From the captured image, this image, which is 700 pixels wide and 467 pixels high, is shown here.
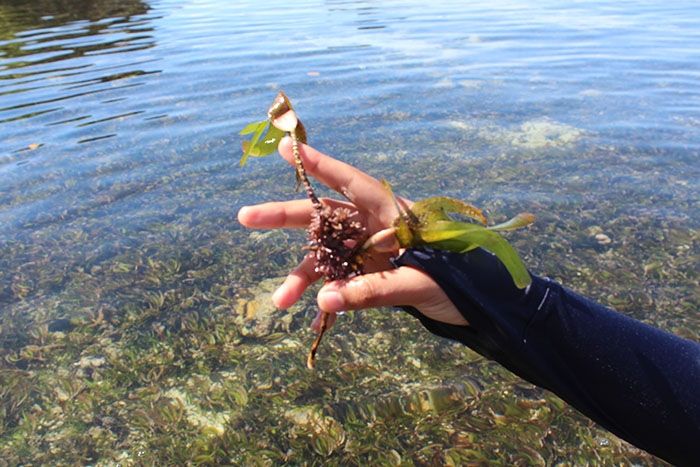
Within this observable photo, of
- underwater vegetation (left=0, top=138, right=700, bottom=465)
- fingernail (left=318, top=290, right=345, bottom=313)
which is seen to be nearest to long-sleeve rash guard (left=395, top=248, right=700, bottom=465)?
fingernail (left=318, top=290, right=345, bottom=313)

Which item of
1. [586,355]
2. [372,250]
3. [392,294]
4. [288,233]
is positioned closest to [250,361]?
[288,233]

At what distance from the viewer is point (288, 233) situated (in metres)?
6.32

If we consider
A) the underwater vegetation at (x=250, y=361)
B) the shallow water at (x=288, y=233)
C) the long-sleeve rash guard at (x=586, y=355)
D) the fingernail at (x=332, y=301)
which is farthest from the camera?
the shallow water at (x=288, y=233)

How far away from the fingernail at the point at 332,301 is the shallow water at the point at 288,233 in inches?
86.3

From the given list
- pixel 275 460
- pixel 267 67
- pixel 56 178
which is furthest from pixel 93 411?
pixel 267 67

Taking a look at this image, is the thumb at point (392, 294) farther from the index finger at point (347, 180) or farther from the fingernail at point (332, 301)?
the index finger at point (347, 180)

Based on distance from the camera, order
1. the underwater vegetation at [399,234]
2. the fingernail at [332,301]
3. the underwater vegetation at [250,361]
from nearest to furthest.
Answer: the fingernail at [332,301] < the underwater vegetation at [399,234] < the underwater vegetation at [250,361]

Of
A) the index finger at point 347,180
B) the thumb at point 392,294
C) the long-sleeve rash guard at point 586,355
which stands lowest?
the long-sleeve rash guard at point 586,355

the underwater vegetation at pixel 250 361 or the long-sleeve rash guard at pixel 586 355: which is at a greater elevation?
the long-sleeve rash guard at pixel 586 355

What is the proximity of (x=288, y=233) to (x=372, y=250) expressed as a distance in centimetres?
425

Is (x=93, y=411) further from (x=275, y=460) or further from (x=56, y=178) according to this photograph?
(x=56, y=178)

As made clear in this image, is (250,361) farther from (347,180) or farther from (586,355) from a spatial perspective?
(586,355)

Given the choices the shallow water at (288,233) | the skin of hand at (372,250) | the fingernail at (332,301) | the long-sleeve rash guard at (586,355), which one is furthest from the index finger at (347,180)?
the shallow water at (288,233)

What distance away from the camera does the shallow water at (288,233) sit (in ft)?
12.6
